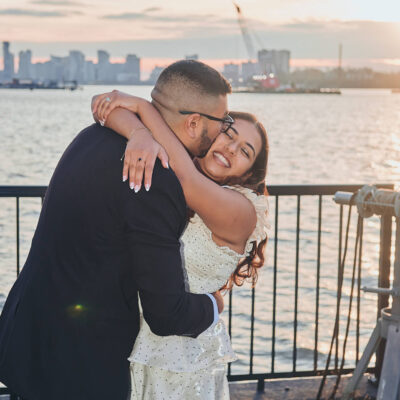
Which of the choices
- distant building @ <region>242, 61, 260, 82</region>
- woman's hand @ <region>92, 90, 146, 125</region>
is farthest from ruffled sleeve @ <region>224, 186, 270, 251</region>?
distant building @ <region>242, 61, 260, 82</region>

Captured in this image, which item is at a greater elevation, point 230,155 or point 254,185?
point 230,155

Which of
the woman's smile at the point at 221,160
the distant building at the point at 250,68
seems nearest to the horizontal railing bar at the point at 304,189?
the woman's smile at the point at 221,160

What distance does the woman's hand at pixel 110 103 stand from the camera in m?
2.63

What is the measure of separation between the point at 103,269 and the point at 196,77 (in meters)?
0.71

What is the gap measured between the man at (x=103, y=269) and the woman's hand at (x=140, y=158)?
3cm

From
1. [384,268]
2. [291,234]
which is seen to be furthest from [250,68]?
[384,268]

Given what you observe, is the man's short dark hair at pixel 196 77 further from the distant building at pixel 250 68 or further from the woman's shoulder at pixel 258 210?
the distant building at pixel 250 68

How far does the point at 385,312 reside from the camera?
3986 millimetres

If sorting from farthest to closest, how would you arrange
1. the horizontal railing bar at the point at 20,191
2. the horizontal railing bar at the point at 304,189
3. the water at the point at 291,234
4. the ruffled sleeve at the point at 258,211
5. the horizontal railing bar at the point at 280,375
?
1. the water at the point at 291,234
2. the horizontal railing bar at the point at 280,375
3. the horizontal railing bar at the point at 304,189
4. the horizontal railing bar at the point at 20,191
5. the ruffled sleeve at the point at 258,211

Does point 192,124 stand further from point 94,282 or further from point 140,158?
point 94,282

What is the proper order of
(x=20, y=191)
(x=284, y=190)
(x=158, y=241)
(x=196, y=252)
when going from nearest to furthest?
(x=158, y=241)
(x=196, y=252)
(x=20, y=191)
(x=284, y=190)

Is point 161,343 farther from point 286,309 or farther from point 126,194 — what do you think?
point 286,309

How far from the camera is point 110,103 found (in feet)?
8.78

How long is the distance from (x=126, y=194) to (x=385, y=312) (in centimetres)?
220
